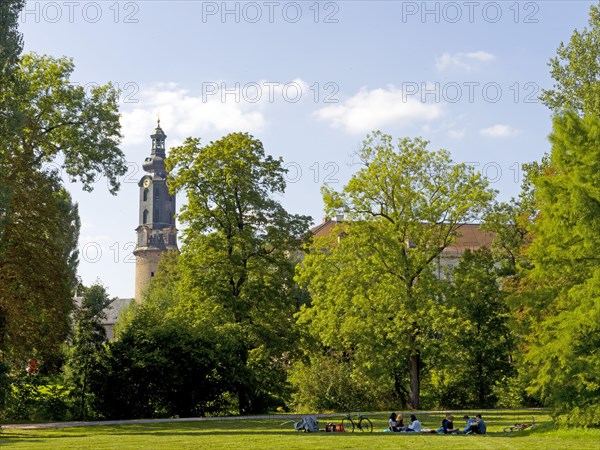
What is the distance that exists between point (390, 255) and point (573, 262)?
1849 centimetres

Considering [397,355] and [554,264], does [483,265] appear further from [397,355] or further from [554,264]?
[554,264]

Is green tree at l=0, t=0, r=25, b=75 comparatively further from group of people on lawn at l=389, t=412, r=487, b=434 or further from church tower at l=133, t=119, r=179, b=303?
church tower at l=133, t=119, r=179, b=303

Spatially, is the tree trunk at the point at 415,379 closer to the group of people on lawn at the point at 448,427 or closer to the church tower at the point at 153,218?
the group of people on lawn at the point at 448,427

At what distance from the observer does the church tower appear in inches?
5689

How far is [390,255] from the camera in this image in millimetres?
43844

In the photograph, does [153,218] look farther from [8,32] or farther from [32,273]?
[8,32]

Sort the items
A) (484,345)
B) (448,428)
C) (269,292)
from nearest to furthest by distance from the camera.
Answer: (448,428) → (269,292) → (484,345)

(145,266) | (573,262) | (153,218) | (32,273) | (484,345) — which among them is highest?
(153,218)

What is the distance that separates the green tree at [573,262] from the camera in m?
24.5

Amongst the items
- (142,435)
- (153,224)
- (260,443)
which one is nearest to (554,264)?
(260,443)

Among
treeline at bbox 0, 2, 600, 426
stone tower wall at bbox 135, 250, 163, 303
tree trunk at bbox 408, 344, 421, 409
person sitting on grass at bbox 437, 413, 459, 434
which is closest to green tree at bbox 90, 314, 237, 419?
treeline at bbox 0, 2, 600, 426

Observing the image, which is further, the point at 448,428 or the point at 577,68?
the point at 577,68

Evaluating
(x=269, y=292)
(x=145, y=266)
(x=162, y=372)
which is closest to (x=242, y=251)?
(x=269, y=292)

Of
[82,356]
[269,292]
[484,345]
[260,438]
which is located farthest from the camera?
[484,345]
